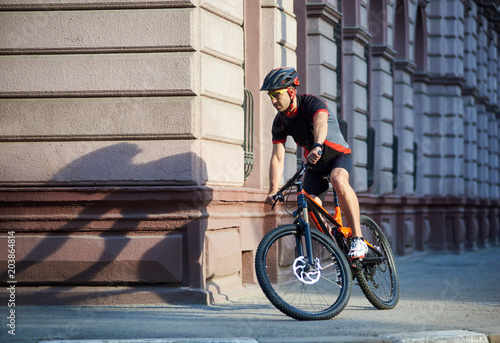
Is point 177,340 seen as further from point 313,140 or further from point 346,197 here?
point 313,140

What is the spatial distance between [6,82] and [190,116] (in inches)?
71.0

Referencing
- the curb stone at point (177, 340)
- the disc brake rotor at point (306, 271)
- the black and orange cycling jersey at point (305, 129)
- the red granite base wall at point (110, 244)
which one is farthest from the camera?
the red granite base wall at point (110, 244)

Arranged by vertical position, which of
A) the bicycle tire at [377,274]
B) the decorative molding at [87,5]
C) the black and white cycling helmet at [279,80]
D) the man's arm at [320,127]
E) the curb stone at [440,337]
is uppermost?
the decorative molding at [87,5]

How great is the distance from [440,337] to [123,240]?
128 inches

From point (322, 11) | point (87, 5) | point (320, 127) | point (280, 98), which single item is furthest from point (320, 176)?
point (322, 11)

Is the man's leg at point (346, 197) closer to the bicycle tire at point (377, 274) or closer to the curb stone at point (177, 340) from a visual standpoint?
the bicycle tire at point (377, 274)

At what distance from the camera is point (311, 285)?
683cm

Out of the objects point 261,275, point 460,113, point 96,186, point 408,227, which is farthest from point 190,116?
point 460,113

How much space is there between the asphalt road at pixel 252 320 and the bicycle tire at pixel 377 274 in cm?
14

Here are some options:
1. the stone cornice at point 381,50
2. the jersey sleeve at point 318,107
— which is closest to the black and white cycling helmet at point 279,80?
the jersey sleeve at point 318,107

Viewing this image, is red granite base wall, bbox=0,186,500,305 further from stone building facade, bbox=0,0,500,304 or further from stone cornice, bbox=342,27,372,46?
stone cornice, bbox=342,27,372,46

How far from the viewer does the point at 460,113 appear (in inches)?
842

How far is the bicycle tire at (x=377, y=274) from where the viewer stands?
741 cm

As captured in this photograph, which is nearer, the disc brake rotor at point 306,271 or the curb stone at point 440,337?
the curb stone at point 440,337
